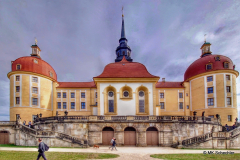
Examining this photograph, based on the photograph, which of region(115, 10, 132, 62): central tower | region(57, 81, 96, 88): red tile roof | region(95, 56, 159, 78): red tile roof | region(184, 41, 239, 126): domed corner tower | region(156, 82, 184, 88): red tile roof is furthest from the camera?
region(115, 10, 132, 62): central tower

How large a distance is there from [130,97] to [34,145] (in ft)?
52.4

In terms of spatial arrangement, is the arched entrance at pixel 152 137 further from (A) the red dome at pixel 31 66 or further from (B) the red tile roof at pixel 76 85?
(A) the red dome at pixel 31 66

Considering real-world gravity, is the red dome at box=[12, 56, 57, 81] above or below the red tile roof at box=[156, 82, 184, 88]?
above

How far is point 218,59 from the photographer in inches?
1352

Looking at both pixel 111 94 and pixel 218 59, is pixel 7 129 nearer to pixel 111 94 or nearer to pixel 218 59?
pixel 111 94

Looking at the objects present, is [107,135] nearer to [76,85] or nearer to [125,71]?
[125,71]

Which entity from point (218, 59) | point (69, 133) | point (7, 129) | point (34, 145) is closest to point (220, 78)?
point (218, 59)

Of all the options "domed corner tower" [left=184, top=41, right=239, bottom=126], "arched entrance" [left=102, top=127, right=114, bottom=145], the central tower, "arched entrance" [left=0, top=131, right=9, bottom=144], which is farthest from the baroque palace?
the central tower

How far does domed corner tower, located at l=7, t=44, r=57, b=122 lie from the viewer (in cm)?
3188

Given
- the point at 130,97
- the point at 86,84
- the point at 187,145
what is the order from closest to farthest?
the point at 187,145 < the point at 130,97 < the point at 86,84

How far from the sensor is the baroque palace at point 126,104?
76.3ft

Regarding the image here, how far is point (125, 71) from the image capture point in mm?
30688

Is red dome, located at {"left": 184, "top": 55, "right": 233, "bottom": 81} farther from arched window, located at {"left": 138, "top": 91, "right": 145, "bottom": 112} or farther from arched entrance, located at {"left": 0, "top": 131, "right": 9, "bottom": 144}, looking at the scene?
arched entrance, located at {"left": 0, "top": 131, "right": 9, "bottom": 144}

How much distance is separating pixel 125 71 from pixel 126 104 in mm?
6181
